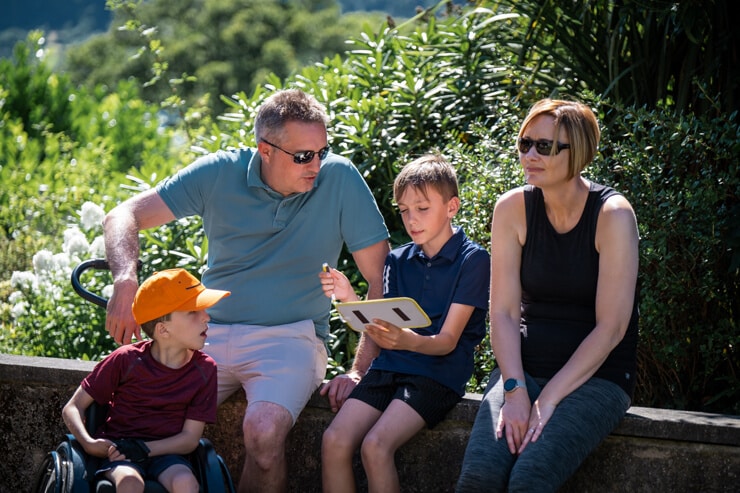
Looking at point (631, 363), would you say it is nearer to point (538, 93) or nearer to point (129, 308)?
point (129, 308)

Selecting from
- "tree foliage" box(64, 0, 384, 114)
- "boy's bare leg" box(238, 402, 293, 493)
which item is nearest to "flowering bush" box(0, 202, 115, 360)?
"boy's bare leg" box(238, 402, 293, 493)

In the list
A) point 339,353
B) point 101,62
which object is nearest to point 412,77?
point 339,353

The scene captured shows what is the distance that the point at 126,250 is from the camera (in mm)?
3889

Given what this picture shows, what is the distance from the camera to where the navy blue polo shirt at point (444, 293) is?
369 centimetres

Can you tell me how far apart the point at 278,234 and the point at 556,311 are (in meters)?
1.12

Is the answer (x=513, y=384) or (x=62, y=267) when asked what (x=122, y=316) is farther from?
(x=62, y=267)

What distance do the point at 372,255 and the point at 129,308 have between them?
37.0 inches

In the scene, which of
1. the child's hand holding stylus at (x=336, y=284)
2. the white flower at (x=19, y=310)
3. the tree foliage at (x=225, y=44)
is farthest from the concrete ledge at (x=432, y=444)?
the tree foliage at (x=225, y=44)

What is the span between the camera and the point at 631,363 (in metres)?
3.52

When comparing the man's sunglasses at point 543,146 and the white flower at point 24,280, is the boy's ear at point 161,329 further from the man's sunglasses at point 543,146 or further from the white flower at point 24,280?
the white flower at point 24,280

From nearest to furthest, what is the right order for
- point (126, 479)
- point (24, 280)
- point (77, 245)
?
point (126, 479) → point (77, 245) → point (24, 280)

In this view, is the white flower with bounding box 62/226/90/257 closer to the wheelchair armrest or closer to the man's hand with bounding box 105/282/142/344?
the man's hand with bounding box 105/282/142/344

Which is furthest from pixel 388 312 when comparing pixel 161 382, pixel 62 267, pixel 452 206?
pixel 62 267

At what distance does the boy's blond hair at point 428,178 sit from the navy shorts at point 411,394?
2.15 feet
